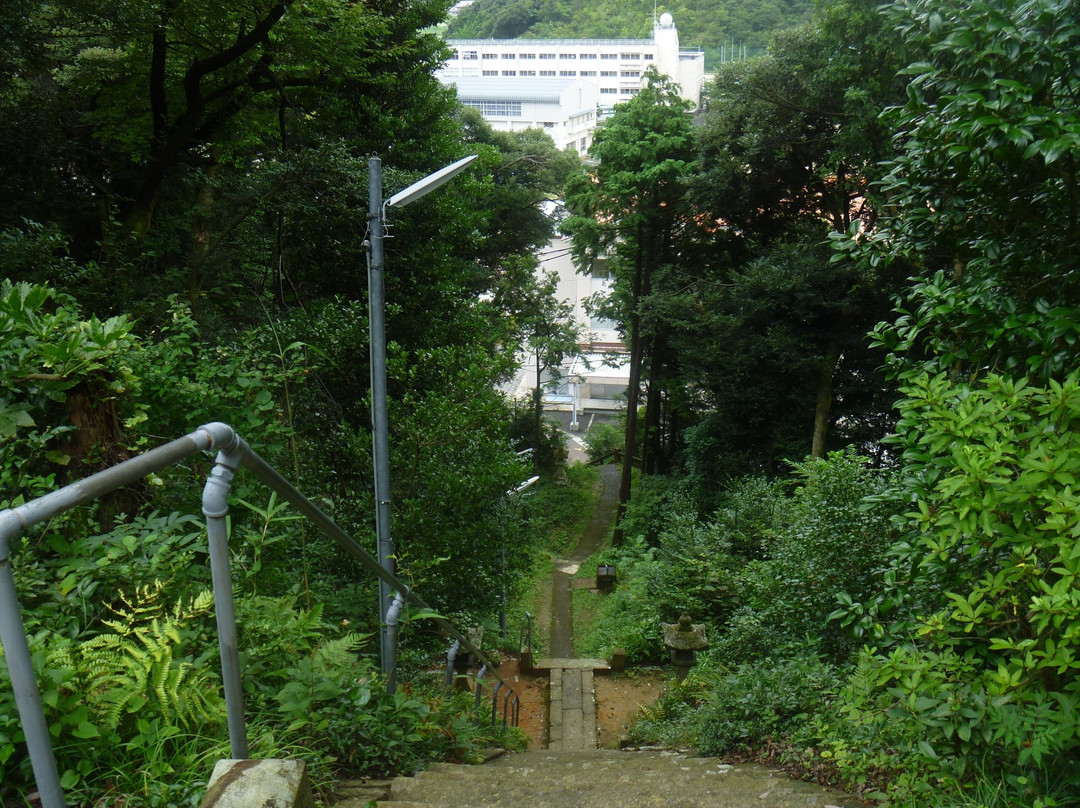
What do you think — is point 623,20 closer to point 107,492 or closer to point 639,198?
point 639,198

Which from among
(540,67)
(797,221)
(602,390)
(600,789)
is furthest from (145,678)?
(540,67)

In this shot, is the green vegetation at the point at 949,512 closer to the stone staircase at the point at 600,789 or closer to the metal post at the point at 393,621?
the stone staircase at the point at 600,789

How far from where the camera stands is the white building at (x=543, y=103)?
5031cm

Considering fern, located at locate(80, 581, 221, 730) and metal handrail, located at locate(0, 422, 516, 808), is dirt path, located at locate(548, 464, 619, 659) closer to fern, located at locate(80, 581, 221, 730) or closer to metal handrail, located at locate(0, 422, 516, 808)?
fern, located at locate(80, 581, 221, 730)

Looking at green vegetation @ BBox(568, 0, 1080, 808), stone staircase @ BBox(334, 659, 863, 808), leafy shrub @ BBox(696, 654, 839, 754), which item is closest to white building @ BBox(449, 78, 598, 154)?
green vegetation @ BBox(568, 0, 1080, 808)

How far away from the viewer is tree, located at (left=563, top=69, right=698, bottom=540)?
1738cm

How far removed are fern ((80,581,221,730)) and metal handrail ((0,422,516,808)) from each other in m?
0.27

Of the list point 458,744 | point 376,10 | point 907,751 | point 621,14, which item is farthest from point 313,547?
point 621,14

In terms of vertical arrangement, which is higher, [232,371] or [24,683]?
[232,371]

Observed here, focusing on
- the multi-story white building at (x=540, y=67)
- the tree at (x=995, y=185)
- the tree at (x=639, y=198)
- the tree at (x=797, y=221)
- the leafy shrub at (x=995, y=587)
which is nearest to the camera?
the leafy shrub at (x=995, y=587)

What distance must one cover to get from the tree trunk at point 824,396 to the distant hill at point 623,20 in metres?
21.3

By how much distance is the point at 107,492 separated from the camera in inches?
70.0

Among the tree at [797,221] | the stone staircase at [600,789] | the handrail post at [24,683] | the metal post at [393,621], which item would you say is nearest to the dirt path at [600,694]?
the stone staircase at [600,789]

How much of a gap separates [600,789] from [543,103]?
181ft
